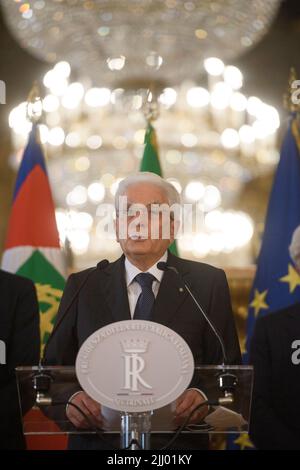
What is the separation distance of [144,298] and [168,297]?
0.33 feet

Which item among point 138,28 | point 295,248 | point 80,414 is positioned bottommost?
point 80,414

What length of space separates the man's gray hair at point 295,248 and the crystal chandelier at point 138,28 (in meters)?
1.62

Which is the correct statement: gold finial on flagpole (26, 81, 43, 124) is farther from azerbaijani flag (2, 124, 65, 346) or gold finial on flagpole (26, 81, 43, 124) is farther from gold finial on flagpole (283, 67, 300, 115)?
gold finial on flagpole (283, 67, 300, 115)

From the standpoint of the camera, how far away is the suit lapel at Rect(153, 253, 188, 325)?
11.1 ft

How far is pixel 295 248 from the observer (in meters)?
4.10

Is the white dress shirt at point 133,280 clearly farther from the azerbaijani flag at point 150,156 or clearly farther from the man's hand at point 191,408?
the azerbaijani flag at point 150,156

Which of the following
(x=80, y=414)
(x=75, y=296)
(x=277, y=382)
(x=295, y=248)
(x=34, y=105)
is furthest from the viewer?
(x=34, y=105)

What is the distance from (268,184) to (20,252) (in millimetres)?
7921

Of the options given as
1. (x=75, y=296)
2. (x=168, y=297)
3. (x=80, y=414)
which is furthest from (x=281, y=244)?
(x=80, y=414)

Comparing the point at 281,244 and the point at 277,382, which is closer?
the point at 277,382

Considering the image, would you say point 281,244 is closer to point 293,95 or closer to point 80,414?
point 293,95

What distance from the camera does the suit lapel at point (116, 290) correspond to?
341 cm

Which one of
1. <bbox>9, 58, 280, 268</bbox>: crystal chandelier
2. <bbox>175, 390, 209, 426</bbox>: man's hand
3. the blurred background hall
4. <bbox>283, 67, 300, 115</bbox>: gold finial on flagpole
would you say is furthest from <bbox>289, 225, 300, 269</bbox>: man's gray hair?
<bbox>9, 58, 280, 268</bbox>: crystal chandelier

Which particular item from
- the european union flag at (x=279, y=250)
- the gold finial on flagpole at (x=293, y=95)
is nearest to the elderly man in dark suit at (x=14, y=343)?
the european union flag at (x=279, y=250)
